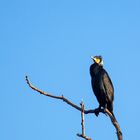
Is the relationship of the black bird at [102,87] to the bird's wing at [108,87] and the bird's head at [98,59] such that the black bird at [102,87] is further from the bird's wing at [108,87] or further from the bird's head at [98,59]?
the bird's head at [98,59]

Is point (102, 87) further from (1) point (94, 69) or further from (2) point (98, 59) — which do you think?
(2) point (98, 59)

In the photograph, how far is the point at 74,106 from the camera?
5297 mm

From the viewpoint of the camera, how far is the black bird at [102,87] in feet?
28.1

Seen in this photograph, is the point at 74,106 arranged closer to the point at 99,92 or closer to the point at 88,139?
the point at 88,139

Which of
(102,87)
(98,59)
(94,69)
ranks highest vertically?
(98,59)

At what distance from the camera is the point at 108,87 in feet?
28.7

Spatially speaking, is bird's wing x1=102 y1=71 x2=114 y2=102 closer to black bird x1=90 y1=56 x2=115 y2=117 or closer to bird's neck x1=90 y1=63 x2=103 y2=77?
black bird x1=90 y1=56 x2=115 y2=117

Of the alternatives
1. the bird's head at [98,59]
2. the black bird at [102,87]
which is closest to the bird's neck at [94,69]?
the black bird at [102,87]

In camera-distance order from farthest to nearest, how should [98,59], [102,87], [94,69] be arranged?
[98,59]
[94,69]
[102,87]

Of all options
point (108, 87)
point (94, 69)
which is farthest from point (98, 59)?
point (108, 87)

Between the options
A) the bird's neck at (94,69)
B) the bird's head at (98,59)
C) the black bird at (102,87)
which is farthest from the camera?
the bird's head at (98,59)

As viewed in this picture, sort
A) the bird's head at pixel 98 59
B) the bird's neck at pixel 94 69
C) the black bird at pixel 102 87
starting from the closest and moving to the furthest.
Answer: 1. the black bird at pixel 102 87
2. the bird's neck at pixel 94 69
3. the bird's head at pixel 98 59

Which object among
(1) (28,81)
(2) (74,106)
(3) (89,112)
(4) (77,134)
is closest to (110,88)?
(3) (89,112)

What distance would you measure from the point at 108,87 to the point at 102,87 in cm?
14
